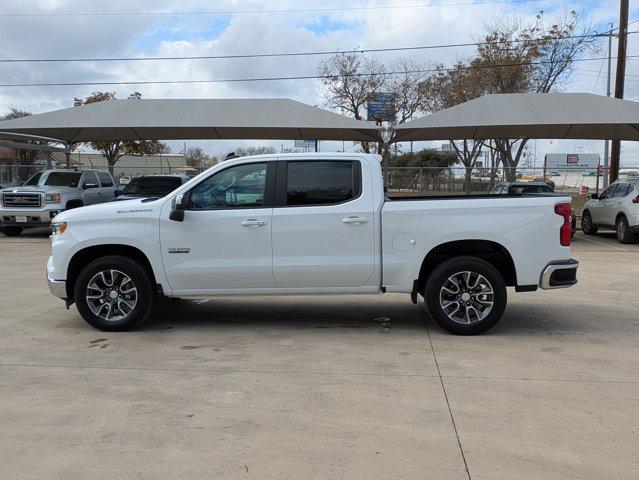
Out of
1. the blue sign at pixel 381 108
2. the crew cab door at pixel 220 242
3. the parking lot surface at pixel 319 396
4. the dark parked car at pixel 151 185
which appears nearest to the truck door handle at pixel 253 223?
the crew cab door at pixel 220 242

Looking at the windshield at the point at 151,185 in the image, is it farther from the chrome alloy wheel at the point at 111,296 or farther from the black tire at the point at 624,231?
the black tire at the point at 624,231

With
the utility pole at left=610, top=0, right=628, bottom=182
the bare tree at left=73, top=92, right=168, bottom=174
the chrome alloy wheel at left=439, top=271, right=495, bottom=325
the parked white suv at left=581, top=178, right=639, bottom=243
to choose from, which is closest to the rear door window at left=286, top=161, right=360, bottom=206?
the chrome alloy wheel at left=439, top=271, right=495, bottom=325

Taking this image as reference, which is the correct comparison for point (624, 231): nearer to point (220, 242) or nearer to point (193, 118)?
point (220, 242)

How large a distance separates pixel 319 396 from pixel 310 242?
2044 mm

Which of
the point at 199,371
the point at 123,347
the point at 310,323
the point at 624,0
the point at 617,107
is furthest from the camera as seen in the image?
the point at 624,0

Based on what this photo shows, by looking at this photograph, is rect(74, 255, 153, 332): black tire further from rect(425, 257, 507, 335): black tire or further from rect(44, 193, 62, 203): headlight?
rect(44, 193, 62, 203): headlight

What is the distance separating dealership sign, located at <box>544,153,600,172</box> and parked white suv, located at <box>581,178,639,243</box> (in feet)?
19.8

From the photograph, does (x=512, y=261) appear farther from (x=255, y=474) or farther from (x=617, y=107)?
(x=617, y=107)

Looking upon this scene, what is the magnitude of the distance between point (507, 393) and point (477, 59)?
32.1 m

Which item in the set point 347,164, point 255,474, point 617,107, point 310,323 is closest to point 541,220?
point 347,164

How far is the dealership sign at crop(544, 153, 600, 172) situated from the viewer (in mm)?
25116

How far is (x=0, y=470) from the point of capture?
3.40m

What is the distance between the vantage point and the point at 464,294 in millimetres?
6238

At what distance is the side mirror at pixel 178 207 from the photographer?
6.16 meters
